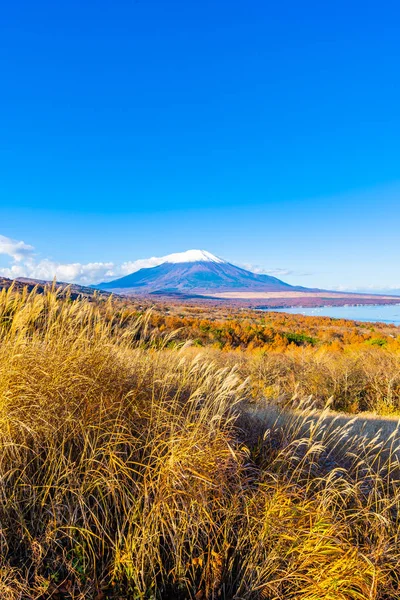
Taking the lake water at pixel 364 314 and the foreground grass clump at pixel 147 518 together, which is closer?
the foreground grass clump at pixel 147 518

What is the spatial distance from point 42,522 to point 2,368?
1248mm

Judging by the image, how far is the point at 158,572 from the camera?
2.63m

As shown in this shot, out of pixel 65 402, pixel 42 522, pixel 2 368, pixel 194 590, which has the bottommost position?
pixel 194 590

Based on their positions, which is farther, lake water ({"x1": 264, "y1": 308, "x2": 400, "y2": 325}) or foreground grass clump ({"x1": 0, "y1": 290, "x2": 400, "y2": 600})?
lake water ({"x1": 264, "y1": 308, "x2": 400, "y2": 325})

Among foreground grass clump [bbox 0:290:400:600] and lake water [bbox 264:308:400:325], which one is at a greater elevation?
foreground grass clump [bbox 0:290:400:600]

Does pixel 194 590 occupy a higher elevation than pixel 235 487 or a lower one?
lower

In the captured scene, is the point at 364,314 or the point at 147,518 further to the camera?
the point at 364,314

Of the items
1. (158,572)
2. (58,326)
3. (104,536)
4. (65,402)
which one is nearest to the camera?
(158,572)

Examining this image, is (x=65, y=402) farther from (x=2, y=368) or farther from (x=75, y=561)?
(x=75, y=561)

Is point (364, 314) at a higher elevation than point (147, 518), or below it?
below

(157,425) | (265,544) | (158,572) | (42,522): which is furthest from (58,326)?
(265,544)

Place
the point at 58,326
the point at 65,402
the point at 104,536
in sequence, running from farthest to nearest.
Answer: the point at 58,326 → the point at 65,402 → the point at 104,536

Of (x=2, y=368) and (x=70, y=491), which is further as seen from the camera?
(x=2, y=368)

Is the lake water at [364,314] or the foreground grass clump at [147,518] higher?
the foreground grass clump at [147,518]
